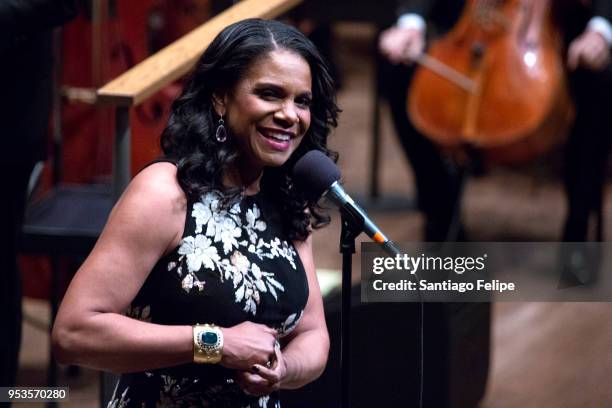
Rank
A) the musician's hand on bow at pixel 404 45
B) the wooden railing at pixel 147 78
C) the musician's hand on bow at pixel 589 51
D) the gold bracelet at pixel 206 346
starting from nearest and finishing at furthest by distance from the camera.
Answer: the gold bracelet at pixel 206 346, the wooden railing at pixel 147 78, the musician's hand on bow at pixel 589 51, the musician's hand on bow at pixel 404 45

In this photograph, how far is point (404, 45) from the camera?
13.1 ft

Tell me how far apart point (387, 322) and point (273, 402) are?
57 cm

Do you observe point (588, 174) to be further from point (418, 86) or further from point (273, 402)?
point (273, 402)

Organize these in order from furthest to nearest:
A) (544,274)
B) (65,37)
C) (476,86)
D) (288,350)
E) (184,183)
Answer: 1. (544,274)
2. (476,86)
3. (65,37)
4. (288,350)
5. (184,183)

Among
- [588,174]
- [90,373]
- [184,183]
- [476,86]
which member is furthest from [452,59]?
[184,183]

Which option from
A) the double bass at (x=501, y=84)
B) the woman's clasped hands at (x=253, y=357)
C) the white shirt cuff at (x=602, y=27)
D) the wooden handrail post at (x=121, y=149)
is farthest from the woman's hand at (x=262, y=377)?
the white shirt cuff at (x=602, y=27)

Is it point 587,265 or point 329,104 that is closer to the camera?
point 329,104

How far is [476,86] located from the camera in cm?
384

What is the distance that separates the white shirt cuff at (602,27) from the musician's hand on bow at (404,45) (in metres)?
0.55

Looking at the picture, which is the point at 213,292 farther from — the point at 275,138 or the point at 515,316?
the point at 515,316

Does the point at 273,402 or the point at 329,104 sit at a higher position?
the point at 329,104

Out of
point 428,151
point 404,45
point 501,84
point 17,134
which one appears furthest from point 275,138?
point 428,151

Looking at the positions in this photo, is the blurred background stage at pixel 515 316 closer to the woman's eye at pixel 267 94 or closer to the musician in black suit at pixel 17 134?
the woman's eye at pixel 267 94

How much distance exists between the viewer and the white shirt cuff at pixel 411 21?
4.05m
